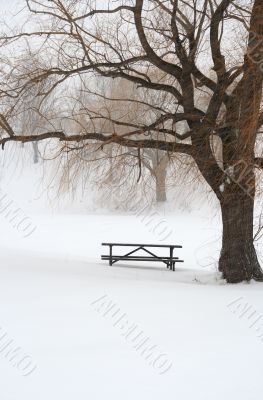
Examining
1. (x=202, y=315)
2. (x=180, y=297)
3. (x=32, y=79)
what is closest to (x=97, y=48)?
(x=32, y=79)

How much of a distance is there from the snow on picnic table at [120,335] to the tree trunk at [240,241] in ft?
1.15

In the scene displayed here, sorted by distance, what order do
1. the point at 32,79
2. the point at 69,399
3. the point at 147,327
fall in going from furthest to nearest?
the point at 32,79 → the point at 147,327 → the point at 69,399

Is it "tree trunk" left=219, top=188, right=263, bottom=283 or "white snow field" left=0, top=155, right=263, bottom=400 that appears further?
"tree trunk" left=219, top=188, right=263, bottom=283

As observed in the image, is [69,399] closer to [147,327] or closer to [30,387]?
[30,387]

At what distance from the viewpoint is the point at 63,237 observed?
17234mm

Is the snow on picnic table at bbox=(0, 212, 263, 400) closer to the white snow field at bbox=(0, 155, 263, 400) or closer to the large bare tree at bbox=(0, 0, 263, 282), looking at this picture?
the white snow field at bbox=(0, 155, 263, 400)

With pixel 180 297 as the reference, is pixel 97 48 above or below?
above

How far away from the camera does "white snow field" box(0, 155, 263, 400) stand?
3.93 metres

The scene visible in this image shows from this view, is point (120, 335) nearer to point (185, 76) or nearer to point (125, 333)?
point (125, 333)

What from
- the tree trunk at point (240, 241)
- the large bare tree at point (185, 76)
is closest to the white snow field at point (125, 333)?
the tree trunk at point (240, 241)

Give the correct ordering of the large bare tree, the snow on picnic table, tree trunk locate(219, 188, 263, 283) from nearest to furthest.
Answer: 1. the snow on picnic table
2. the large bare tree
3. tree trunk locate(219, 188, 263, 283)

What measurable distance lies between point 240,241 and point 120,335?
3996 mm

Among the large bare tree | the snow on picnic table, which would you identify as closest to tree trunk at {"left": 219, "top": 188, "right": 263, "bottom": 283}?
the large bare tree

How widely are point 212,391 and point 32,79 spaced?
19.1ft
